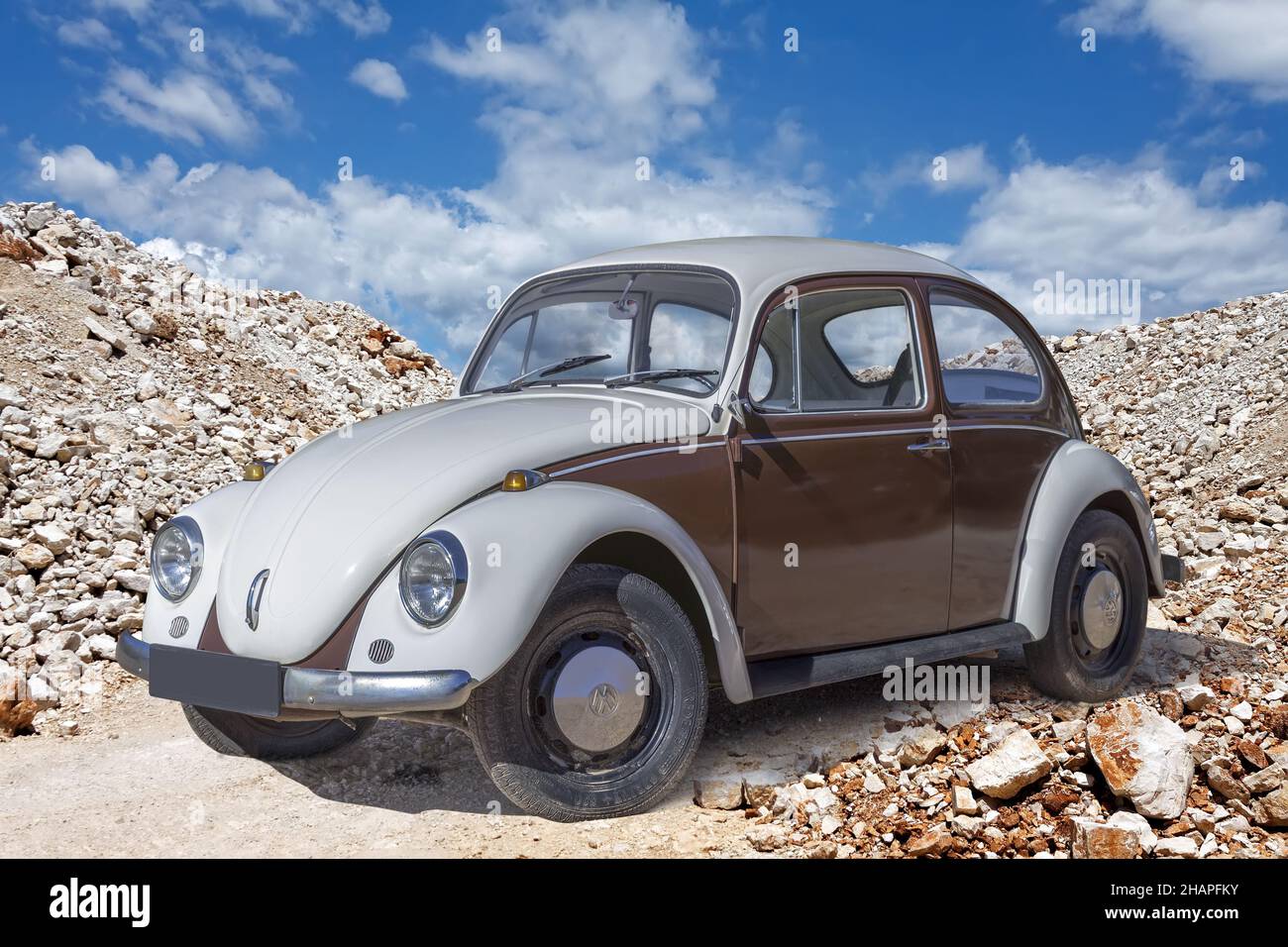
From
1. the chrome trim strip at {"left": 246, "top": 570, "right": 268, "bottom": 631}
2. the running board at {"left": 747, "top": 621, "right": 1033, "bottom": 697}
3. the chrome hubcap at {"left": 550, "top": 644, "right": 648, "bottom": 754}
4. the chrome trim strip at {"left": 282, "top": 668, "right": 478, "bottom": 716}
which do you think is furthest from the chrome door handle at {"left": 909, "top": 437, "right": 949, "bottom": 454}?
the chrome trim strip at {"left": 246, "top": 570, "right": 268, "bottom": 631}

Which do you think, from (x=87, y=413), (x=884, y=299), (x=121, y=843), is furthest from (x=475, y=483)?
(x=87, y=413)

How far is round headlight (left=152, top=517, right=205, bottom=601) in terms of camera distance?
451cm

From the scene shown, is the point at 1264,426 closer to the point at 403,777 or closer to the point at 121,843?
the point at 403,777

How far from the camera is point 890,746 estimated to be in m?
4.78

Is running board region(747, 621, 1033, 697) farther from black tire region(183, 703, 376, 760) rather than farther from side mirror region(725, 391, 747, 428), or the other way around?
black tire region(183, 703, 376, 760)

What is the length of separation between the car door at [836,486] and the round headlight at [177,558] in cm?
207

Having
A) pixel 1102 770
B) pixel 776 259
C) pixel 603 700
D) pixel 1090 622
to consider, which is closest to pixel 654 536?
pixel 603 700

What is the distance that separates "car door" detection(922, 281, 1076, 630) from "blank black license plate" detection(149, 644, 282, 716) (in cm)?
300

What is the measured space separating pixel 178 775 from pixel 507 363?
2.26 meters

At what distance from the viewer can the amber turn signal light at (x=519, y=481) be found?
4.09 metres

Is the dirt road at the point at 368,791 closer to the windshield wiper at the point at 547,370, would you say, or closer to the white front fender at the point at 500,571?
the white front fender at the point at 500,571

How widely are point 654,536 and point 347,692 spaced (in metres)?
1.16

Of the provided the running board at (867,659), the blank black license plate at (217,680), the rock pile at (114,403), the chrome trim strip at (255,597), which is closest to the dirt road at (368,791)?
the running board at (867,659)

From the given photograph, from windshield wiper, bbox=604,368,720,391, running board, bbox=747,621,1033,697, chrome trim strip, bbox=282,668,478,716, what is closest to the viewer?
chrome trim strip, bbox=282,668,478,716
